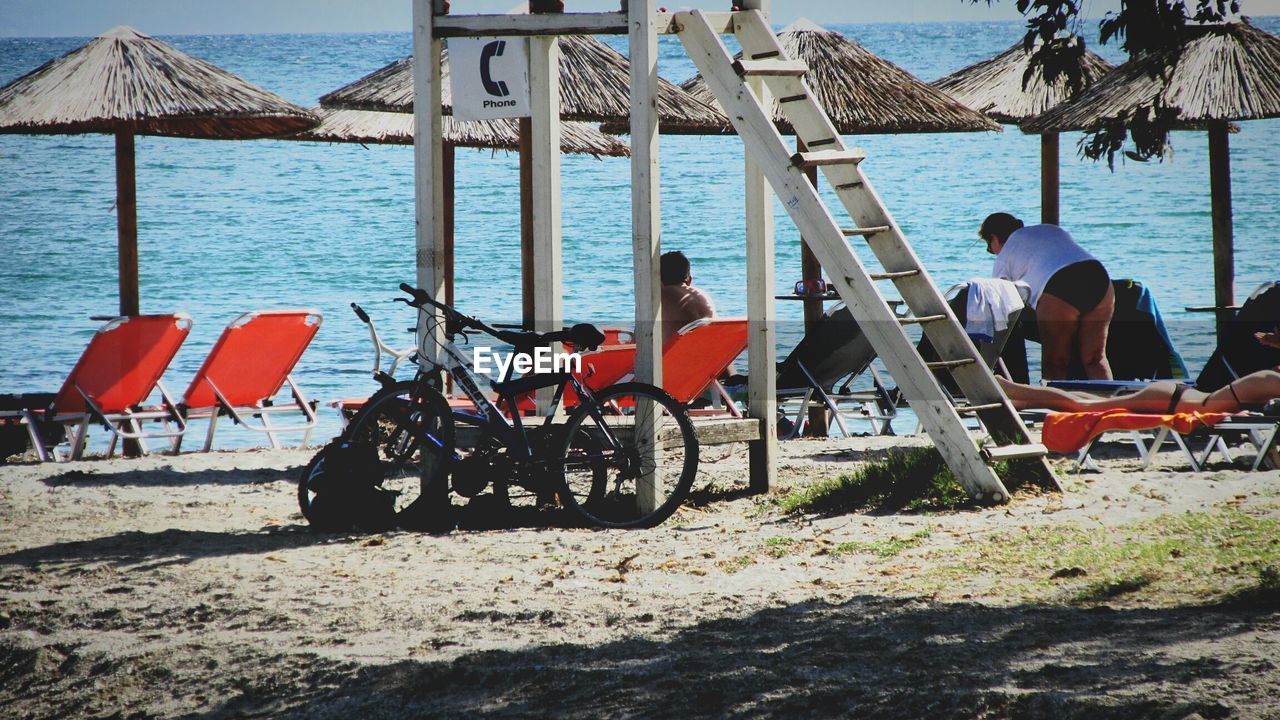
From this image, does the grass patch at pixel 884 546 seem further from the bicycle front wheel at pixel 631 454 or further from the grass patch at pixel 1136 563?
the bicycle front wheel at pixel 631 454

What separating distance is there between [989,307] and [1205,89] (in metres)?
3.77

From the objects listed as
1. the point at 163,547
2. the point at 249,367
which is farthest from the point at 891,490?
the point at 249,367

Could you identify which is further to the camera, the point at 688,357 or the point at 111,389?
the point at 111,389

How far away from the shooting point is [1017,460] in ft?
23.3

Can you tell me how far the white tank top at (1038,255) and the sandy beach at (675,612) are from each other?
113 inches

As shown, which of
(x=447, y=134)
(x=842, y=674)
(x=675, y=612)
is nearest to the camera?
(x=842, y=674)

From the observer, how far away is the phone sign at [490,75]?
6945mm

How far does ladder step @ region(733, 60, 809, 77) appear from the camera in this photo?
7.04m

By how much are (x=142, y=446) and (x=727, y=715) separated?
24.9 feet

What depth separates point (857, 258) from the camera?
260 inches

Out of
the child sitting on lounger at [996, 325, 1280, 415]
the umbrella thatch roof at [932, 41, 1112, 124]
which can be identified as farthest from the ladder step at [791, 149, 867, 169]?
the umbrella thatch roof at [932, 41, 1112, 124]

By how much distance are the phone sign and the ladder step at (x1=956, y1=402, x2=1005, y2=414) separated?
2.66 meters

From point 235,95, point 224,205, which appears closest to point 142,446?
point 235,95

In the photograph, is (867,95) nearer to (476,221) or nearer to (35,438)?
(35,438)
